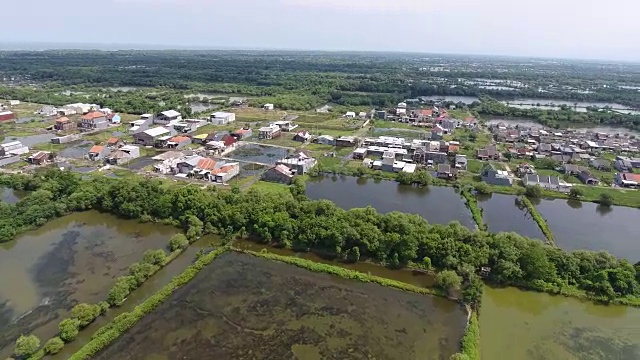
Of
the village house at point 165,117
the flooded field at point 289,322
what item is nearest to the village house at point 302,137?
the village house at point 165,117

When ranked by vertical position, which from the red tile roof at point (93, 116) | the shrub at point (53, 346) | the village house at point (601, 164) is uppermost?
the red tile roof at point (93, 116)

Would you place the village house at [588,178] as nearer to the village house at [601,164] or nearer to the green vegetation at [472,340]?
the village house at [601,164]

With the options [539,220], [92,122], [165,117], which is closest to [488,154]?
[539,220]

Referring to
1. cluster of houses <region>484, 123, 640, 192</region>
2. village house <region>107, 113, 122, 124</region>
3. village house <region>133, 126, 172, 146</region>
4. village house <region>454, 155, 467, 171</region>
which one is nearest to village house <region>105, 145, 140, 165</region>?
village house <region>133, 126, 172, 146</region>

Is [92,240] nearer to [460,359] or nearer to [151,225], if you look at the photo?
[151,225]

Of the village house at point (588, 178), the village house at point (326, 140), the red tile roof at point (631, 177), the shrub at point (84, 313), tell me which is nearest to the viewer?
the shrub at point (84, 313)
